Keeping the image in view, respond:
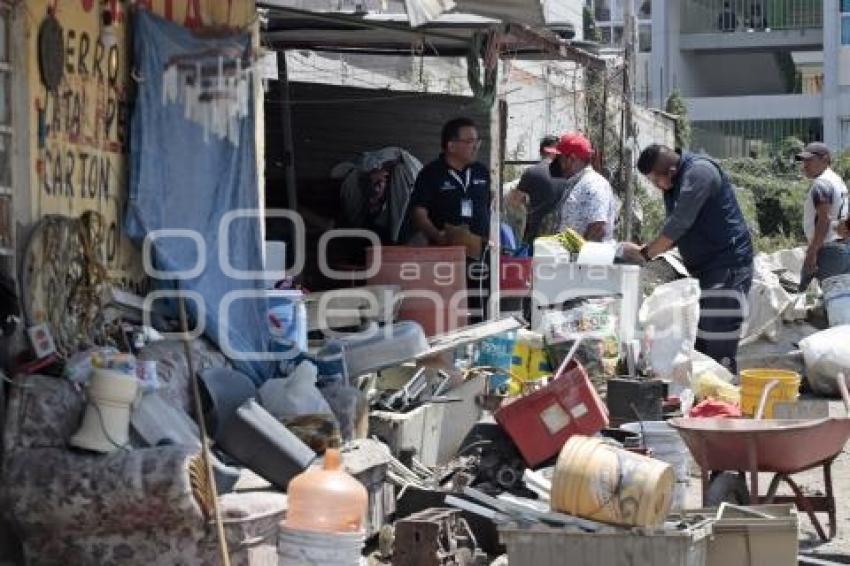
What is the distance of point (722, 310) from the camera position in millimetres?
11742

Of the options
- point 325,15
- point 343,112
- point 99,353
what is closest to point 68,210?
point 99,353

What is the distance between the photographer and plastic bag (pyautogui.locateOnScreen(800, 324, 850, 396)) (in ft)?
42.5

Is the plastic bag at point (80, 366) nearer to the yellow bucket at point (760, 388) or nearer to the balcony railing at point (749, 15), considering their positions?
the yellow bucket at point (760, 388)

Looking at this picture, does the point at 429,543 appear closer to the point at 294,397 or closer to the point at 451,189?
the point at 294,397

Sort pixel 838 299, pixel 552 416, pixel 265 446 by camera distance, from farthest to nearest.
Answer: pixel 838 299
pixel 552 416
pixel 265 446

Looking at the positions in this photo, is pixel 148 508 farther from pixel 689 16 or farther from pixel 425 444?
pixel 689 16

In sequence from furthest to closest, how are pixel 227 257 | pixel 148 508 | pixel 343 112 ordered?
pixel 343 112 < pixel 227 257 < pixel 148 508

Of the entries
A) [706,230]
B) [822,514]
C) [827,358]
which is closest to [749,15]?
[827,358]

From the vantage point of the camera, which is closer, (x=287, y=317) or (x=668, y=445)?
(x=668, y=445)

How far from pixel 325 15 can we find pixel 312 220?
2325 mm

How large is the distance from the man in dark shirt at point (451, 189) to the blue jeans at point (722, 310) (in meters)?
1.82

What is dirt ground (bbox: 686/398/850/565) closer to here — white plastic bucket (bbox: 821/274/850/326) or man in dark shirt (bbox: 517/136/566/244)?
white plastic bucket (bbox: 821/274/850/326)

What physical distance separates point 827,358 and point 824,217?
2173 mm

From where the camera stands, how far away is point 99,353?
24.2ft
